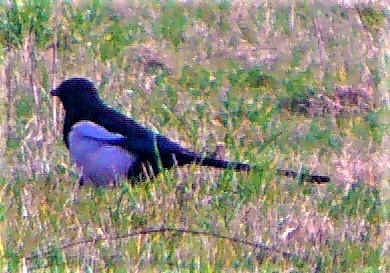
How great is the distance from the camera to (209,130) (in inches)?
188

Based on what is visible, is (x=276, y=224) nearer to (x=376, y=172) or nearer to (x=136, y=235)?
(x=136, y=235)

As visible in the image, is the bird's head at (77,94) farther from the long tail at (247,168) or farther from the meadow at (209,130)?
the long tail at (247,168)

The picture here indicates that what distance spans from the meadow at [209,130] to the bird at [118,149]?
0.07 metres

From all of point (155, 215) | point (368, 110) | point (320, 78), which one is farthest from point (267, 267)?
point (320, 78)

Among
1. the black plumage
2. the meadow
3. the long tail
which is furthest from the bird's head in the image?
the long tail

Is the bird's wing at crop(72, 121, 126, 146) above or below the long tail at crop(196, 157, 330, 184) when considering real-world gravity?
above

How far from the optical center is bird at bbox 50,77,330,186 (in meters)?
4.10

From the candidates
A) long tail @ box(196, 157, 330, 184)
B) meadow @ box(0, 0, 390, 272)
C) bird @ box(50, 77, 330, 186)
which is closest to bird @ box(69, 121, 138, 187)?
bird @ box(50, 77, 330, 186)

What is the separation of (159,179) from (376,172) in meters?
0.96

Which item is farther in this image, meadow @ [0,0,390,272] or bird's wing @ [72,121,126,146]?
bird's wing @ [72,121,126,146]

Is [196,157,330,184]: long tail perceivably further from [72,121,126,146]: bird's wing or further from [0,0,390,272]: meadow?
[72,121,126,146]: bird's wing

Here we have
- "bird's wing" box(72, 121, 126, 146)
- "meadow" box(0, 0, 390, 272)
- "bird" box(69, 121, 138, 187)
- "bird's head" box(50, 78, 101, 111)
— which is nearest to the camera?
"meadow" box(0, 0, 390, 272)

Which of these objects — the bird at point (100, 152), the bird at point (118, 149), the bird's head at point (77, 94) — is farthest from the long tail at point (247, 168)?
the bird's head at point (77, 94)

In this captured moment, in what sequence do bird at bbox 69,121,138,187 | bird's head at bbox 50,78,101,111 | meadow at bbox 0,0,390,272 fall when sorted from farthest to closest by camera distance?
1. bird's head at bbox 50,78,101,111
2. bird at bbox 69,121,138,187
3. meadow at bbox 0,0,390,272
